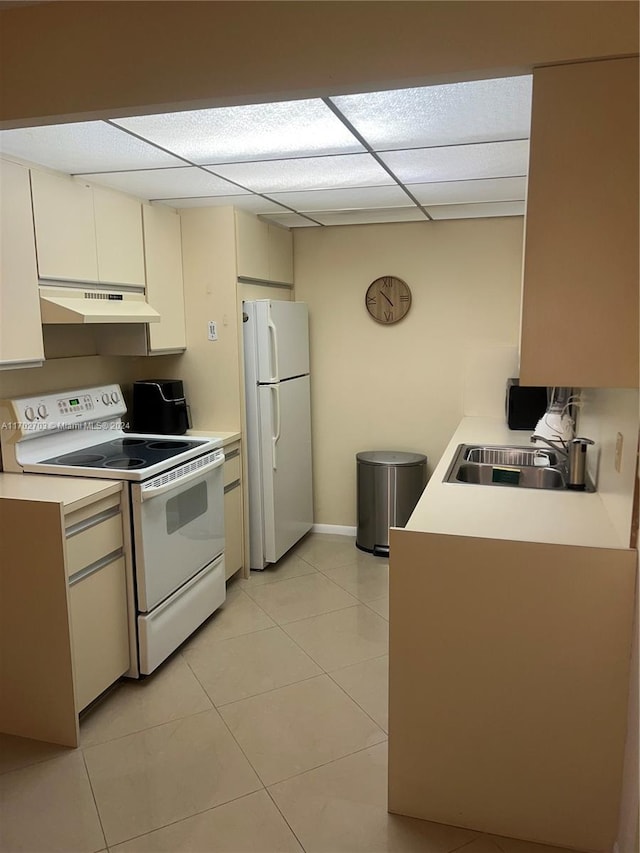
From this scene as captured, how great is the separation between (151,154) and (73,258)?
2.14 ft

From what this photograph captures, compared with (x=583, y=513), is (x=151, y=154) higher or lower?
higher

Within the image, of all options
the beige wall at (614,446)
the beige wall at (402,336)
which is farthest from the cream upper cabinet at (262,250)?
the beige wall at (614,446)

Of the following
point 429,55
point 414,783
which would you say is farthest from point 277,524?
point 429,55

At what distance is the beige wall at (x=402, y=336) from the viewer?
4242mm

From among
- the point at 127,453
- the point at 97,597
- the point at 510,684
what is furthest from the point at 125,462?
the point at 510,684

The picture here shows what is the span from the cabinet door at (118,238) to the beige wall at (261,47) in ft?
3.86

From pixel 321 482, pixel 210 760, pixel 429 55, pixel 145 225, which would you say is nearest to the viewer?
pixel 429 55

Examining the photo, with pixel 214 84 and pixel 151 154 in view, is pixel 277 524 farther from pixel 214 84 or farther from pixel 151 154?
pixel 214 84

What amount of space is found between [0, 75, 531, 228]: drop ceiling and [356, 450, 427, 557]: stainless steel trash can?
5.31ft

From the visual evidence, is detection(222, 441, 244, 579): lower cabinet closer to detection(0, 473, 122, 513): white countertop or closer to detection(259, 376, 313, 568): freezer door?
detection(259, 376, 313, 568): freezer door

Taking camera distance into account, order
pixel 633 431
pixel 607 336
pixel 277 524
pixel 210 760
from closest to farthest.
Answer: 1. pixel 607 336
2. pixel 633 431
3. pixel 210 760
4. pixel 277 524

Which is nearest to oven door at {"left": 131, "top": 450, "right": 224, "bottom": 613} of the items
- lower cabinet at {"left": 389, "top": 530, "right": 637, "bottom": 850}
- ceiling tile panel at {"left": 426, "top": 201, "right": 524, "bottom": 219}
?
lower cabinet at {"left": 389, "top": 530, "right": 637, "bottom": 850}

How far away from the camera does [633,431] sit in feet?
5.82

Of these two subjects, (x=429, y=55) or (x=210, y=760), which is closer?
(x=429, y=55)
